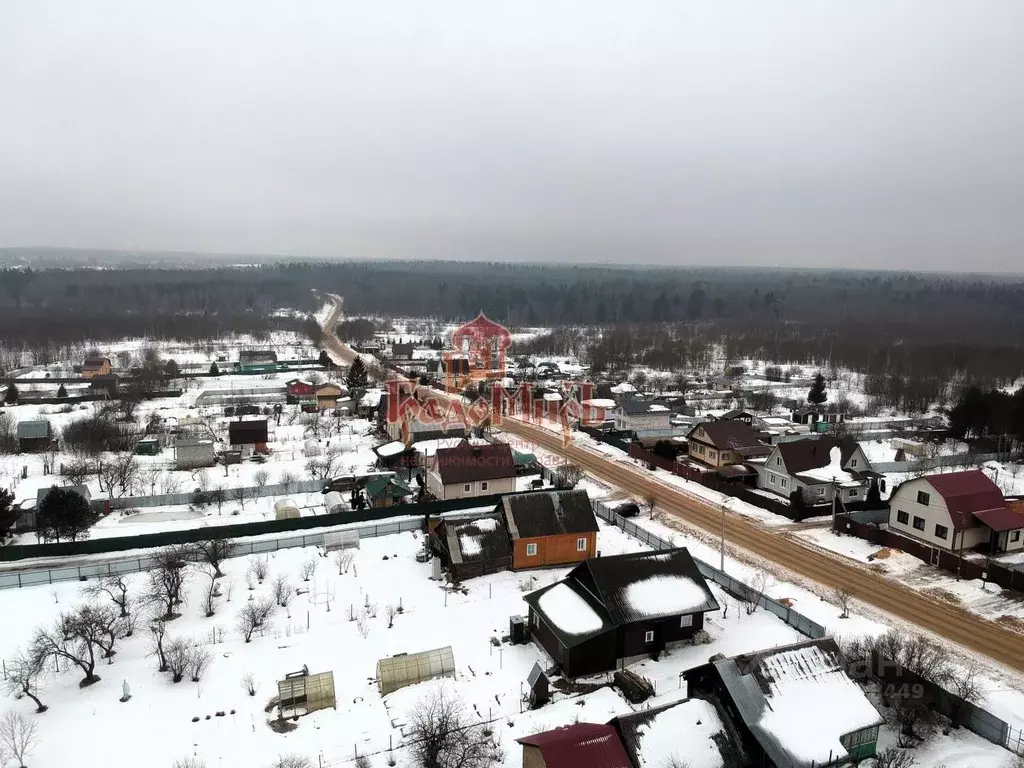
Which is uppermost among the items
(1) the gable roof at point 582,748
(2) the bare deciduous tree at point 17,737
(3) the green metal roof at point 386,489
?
(1) the gable roof at point 582,748

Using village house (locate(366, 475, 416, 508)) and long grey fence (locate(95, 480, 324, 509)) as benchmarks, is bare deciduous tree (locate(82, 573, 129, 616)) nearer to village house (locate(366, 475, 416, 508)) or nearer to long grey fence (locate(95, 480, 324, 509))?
long grey fence (locate(95, 480, 324, 509))

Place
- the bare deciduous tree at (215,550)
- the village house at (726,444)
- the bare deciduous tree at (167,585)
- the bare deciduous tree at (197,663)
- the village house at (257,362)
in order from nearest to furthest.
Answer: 1. the bare deciduous tree at (197,663)
2. the bare deciduous tree at (167,585)
3. the bare deciduous tree at (215,550)
4. the village house at (726,444)
5. the village house at (257,362)

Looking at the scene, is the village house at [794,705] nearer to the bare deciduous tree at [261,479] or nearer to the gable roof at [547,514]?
the gable roof at [547,514]

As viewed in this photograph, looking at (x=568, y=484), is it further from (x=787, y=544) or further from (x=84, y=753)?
(x=84, y=753)

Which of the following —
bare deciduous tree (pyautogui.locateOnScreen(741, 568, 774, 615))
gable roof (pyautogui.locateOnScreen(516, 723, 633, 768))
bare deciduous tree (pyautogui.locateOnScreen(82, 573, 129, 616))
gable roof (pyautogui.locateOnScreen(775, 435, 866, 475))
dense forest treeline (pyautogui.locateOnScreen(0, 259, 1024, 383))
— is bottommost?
bare deciduous tree (pyautogui.locateOnScreen(82, 573, 129, 616))

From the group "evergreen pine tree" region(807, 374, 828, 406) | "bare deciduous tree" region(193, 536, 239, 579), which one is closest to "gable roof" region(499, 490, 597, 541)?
"bare deciduous tree" region(193, 536, 239, 579)

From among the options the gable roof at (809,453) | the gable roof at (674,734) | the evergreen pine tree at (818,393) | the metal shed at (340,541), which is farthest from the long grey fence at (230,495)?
the evergreen pine tree at (818,393)

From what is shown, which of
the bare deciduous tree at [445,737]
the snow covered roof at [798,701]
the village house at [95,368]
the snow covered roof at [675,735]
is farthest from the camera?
the village house at [95,368]
